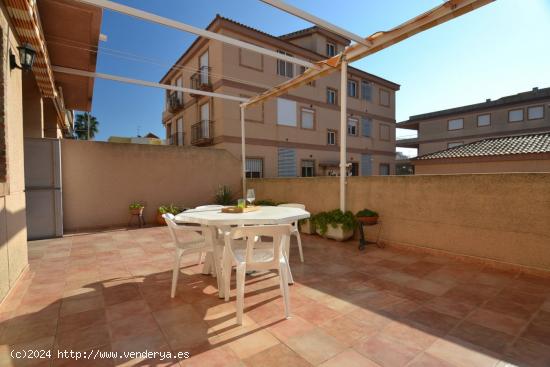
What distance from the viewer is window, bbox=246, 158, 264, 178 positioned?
40.6 feet

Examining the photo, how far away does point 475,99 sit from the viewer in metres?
21.9

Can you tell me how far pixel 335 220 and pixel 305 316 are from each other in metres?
3.10

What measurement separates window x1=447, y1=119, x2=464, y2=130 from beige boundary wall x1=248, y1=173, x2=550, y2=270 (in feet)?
72.5

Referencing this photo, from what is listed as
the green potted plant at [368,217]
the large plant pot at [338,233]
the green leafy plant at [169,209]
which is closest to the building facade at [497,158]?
the green potted plant at [368,217]

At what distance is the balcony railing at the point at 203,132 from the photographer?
39.9 ft

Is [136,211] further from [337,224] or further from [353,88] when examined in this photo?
[353,88]

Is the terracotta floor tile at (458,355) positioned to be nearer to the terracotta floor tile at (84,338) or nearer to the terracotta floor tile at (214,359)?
the terracotta floor tile at (214,359)

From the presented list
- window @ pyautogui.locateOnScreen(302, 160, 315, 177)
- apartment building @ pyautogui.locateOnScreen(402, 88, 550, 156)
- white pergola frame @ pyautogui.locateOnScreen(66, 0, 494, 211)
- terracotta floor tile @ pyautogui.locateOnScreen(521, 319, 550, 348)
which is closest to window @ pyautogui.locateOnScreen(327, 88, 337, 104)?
window @ pyautogui.locateOnScreen(302, 160, 315, 177)

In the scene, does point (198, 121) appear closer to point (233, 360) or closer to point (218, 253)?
point (218, 253)

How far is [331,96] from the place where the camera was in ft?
51.6

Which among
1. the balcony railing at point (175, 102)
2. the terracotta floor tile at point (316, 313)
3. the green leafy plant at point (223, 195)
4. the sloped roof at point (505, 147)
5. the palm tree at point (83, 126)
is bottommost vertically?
the terracotta floor tile at point (316, 313)

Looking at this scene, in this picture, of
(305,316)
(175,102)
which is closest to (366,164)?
(175,102)

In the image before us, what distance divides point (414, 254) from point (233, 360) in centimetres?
362

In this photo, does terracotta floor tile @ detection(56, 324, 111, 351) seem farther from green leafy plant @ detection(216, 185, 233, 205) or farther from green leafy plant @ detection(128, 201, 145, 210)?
green leafy plant @ detection(216, 185, 233, 205)
